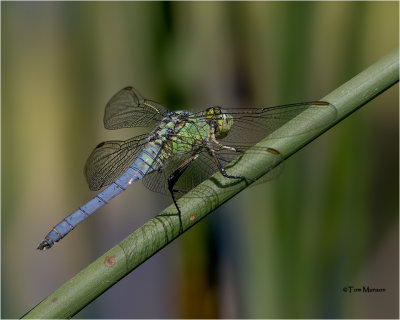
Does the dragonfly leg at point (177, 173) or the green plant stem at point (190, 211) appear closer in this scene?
the green plant stem at point (190, 211)

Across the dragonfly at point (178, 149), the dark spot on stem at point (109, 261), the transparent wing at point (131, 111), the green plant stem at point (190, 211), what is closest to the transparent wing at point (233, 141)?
the dragonfly at point (178, 149)

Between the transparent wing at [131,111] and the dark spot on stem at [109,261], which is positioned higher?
the transparent wing at [131,111]

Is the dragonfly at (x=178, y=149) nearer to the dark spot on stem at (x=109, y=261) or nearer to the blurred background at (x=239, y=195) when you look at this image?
the blurred background at (x=239, y=195)

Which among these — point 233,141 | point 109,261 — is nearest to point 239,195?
point 233,141

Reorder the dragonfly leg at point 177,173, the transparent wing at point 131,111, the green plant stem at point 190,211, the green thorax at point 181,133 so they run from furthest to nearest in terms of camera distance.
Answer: the transparent wing at point 131,111
the green thorax at point 181,133
the dragonfly leg at point 177,173
the green plant stem at point 190,211

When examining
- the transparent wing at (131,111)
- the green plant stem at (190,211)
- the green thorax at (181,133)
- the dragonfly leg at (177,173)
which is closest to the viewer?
the green plant stem at (190,211)

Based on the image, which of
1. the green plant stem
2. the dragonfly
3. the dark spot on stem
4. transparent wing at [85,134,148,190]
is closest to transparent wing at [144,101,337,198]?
the dragonfly


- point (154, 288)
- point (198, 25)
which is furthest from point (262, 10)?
point (154, 288)

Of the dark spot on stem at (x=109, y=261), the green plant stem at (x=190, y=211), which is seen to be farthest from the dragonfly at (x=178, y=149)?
the dark spot on stem at (x=109, y=261)
